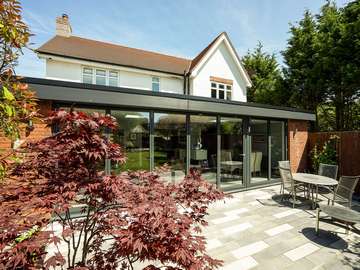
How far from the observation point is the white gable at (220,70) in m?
15.3

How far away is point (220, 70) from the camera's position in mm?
16078

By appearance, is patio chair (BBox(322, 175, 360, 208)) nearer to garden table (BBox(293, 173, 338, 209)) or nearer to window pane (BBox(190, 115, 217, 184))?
garden table (BBox(293, 173, 338, 209))

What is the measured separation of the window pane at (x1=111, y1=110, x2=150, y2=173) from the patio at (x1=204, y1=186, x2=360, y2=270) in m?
2.53

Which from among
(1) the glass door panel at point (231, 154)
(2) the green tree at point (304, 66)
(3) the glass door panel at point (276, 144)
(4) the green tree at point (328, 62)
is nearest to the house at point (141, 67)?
(2) the green tree at point (304, 66)

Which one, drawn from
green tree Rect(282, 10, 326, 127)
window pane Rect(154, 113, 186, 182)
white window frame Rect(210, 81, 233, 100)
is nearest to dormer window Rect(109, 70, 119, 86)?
white window frame Rect(210, 81, 233, 100)

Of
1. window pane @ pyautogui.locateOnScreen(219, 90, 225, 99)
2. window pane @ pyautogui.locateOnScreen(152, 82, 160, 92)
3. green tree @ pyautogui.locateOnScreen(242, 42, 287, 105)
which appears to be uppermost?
green tree @ pyautogui.locateOnScreen(242, 42, 287, 105)

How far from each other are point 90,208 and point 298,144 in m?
9.60

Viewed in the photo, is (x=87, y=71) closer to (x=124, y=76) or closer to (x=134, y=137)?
(x=124, y=76)

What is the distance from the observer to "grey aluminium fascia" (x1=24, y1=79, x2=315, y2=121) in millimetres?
4566

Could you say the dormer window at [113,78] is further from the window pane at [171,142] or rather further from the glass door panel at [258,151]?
the glass door panel at [258,151]

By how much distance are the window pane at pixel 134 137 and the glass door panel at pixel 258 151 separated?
4.32 metres

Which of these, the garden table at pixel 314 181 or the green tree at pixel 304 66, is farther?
the green tree at pixel 304 66

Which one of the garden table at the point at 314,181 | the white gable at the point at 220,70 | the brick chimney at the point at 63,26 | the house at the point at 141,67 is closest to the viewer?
the garden table at the point at 314,181

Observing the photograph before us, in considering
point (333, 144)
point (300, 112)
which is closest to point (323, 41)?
point (300, 112)
